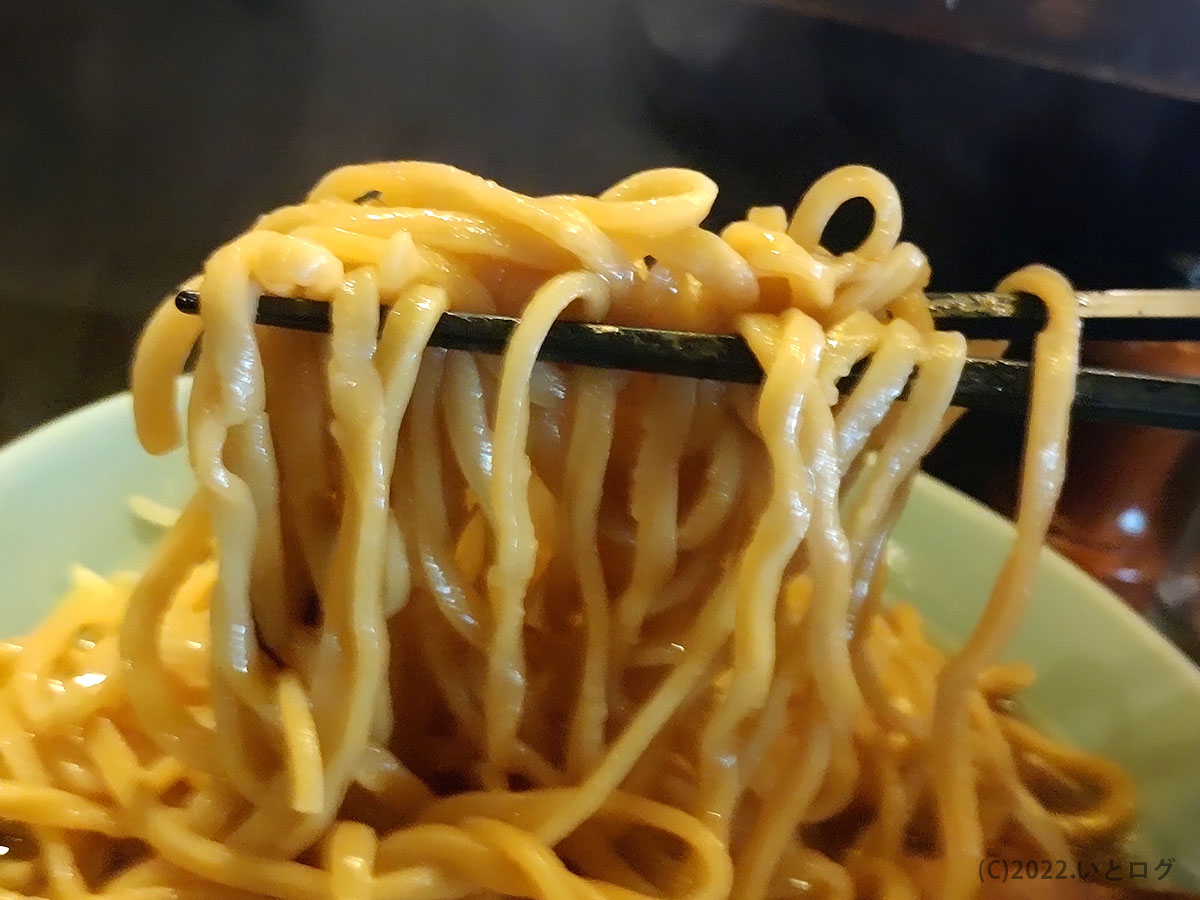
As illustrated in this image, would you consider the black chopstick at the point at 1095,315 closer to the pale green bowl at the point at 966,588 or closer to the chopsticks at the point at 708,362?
the chopsticks at the point at 708,362

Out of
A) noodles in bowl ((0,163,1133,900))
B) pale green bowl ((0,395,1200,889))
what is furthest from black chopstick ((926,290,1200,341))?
pale green bowl ((0,395,1200,889))

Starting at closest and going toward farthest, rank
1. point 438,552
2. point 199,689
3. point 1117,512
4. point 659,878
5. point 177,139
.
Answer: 1. point 438,552
2. point 659,878
3. point 199,689
4. point 1117,512
5. point 177,139

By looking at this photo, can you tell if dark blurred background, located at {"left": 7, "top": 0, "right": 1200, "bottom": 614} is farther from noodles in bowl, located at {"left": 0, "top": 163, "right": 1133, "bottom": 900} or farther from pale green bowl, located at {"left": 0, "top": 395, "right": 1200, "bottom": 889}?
noodles in bowl, located at {"left": 0, "top": 163, "right": 1133, "bottom": 900}

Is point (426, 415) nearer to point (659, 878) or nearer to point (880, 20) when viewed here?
point (659, 878)

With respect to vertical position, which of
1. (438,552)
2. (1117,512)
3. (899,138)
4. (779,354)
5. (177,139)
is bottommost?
(438,552)

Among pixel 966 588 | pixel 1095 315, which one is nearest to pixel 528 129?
pixel 966 588

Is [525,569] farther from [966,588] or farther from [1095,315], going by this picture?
[966,588]

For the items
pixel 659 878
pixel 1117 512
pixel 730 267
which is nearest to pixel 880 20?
pixel 1117 512

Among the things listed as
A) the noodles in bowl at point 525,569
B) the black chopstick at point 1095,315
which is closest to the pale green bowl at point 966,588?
the noodles in bowl at point 525,569
